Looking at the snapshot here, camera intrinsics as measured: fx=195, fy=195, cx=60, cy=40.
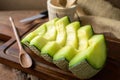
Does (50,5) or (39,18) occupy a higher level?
(50,5)

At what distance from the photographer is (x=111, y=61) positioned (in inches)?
25.7

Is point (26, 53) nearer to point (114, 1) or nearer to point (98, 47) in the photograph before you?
point (98, 47)

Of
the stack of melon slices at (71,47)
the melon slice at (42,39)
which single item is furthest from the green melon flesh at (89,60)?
the melon slice at (42,39)

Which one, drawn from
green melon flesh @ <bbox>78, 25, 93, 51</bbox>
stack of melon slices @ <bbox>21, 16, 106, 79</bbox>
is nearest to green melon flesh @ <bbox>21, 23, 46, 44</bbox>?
stack of melon slices @ <bbox>21, 16, 106, 79</bbox>

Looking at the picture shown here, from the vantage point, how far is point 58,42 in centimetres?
62

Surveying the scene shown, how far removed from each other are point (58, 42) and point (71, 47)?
6 cm

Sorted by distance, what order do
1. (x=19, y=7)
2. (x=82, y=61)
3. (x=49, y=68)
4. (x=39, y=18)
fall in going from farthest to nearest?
(x=19, y=7)
(x=39, y=18)
(x=49, y=68)
(x=82, y=61)

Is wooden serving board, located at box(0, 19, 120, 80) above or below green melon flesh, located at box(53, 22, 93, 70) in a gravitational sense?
below

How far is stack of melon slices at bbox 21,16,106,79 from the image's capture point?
533 millimetres

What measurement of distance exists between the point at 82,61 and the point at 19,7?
845 mm

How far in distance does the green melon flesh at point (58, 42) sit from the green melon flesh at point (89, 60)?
72 millimetres

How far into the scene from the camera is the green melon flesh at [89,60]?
519 millimetres

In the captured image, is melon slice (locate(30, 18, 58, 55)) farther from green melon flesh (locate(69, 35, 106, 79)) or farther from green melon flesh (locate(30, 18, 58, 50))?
green melon flesh (locate(69, 35, 106, 79))

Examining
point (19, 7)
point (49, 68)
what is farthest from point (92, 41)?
point (19, 7)
